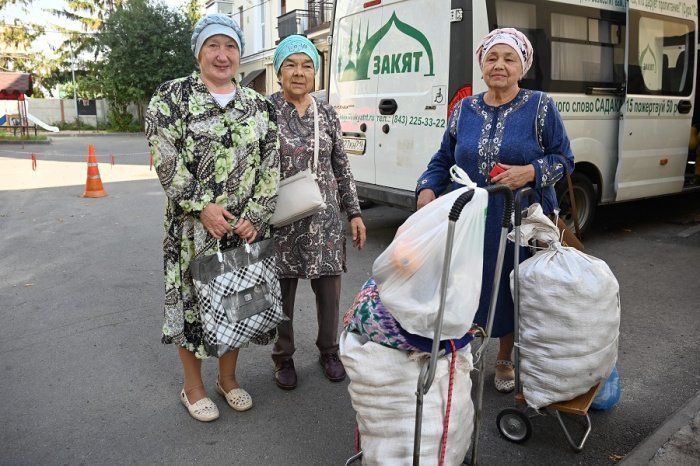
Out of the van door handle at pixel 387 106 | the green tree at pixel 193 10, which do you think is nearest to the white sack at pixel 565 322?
the van door handle at pixel 387 106

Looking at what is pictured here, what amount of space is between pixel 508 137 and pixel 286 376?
5.73 feet

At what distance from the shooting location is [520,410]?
264 cm

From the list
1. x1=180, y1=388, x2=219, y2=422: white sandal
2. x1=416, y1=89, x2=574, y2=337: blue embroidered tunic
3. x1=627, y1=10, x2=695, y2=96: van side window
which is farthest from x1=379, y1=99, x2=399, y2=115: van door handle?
x1=180, y1=388, x2=219, y2=422: white sandal

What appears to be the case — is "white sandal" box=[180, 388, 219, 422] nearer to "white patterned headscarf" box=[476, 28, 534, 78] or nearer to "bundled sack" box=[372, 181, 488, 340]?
"bundled sack" box=[372, 181, 488, 340]

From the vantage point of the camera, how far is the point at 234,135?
103 inches

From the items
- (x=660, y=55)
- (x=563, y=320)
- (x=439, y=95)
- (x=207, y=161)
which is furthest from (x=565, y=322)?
(x=660, y=55)

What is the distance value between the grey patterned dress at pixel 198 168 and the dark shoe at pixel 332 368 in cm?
83

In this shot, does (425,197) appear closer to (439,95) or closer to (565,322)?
(565,322)

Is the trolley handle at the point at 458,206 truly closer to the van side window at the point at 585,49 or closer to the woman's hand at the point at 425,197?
the woman's hand at the point at 425,197

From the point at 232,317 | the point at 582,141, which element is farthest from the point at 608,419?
the point at 582,141

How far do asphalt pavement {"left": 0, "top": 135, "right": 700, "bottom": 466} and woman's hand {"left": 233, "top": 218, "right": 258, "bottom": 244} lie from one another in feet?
3.10

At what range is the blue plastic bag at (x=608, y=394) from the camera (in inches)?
112

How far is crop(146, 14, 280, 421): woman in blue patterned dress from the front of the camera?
253 centimetres

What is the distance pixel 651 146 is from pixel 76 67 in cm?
4579
